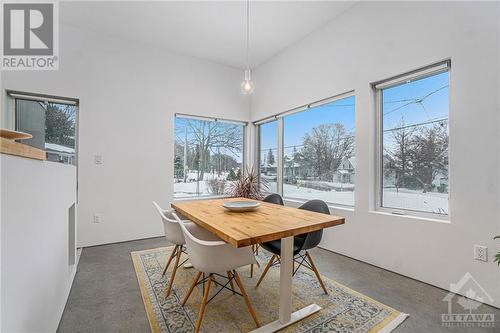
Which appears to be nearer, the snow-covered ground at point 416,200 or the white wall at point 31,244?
the white wall at point 31,244

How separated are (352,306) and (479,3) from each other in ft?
9.10

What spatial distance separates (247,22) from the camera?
131 inches

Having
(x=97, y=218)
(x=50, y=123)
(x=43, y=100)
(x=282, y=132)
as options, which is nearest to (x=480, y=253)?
(x=282, y=132)

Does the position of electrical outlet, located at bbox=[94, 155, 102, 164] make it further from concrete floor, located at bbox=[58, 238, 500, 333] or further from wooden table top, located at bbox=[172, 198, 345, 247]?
wooden table top, located at bbox=[172, 198, 345, 247]

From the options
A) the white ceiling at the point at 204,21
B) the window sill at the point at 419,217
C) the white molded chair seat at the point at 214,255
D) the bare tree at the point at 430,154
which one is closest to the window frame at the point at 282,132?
the window sill at the point at 419,217

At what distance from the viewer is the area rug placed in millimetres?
1674

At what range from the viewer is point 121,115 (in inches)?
145

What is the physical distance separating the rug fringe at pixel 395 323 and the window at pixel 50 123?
4.05m

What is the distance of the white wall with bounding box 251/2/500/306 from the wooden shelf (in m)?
3.01


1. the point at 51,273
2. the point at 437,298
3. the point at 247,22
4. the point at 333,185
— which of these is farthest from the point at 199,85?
the point at 437,298

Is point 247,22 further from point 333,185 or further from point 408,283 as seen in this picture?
point 408,283

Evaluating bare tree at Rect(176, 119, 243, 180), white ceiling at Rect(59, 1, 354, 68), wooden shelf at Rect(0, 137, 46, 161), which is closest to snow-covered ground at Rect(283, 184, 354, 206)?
bare tree at Rect(176, 119, 243, 180)

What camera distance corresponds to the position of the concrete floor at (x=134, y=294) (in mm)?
1699

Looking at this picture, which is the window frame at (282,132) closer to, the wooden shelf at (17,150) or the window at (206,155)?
the window at (206,155)
